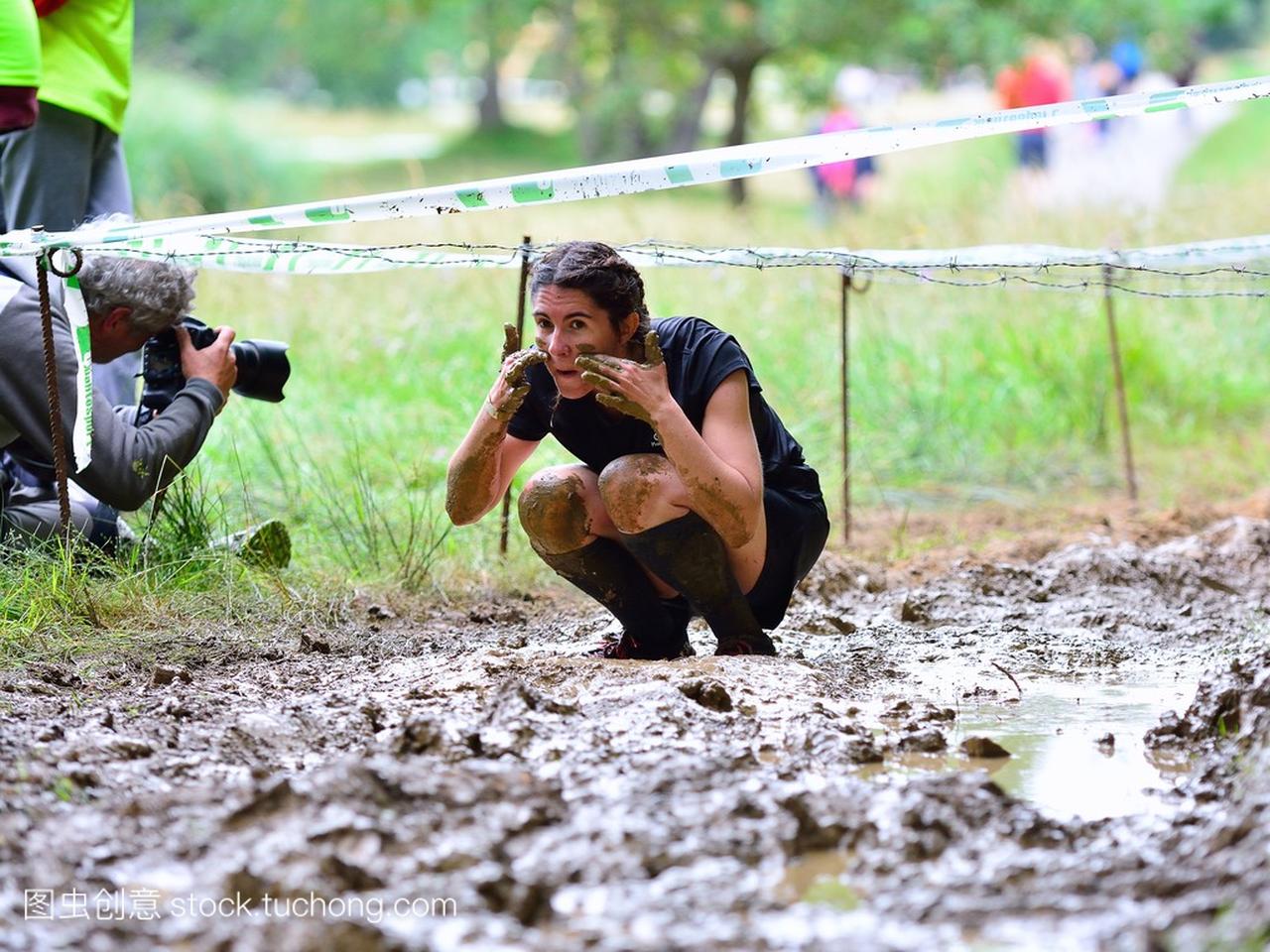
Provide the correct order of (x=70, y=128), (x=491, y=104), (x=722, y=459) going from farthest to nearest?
(x=491, y=104)
(x=70, y=128)
(x=722, y=459)

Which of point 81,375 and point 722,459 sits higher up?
point 81,375

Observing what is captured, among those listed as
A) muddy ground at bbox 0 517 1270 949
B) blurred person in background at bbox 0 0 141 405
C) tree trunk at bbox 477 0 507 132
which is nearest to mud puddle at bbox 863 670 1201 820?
muddy ground at bbox 0 517 1270 949

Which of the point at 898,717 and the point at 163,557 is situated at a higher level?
the point at 163,557

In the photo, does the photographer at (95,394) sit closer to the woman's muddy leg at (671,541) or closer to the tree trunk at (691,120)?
the woman's muddy leg at (671,541)

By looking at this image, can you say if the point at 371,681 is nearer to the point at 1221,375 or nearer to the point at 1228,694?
the point at 1228,694

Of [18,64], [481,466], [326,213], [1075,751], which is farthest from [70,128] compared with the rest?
[1075,751]

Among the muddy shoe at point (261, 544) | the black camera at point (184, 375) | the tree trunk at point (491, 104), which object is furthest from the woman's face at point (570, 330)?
the tree trunk at point (491, 104)

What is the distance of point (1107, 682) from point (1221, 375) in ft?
16.8

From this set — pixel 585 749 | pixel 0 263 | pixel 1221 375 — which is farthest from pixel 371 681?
pixel 1221 375

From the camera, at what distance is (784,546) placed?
3688 millimetres

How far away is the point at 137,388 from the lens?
5.84m

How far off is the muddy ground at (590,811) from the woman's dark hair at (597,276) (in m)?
0.80

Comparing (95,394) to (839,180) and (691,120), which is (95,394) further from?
(691,120)

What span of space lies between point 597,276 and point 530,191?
0.43m
